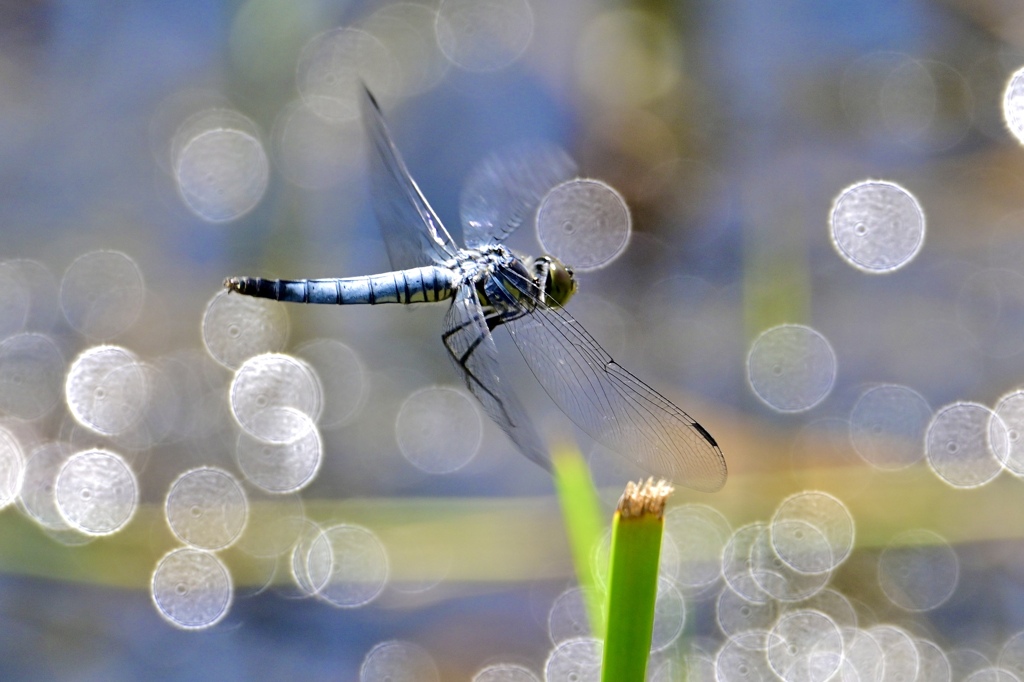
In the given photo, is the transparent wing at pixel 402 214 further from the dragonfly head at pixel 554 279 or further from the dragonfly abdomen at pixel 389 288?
the dragonfly head at pixel 554 279

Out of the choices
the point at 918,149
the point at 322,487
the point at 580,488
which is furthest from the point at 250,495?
the point at 918,149

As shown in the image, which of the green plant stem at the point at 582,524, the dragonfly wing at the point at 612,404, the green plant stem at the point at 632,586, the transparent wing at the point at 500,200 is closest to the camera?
the green plant stem at the point at 632,586

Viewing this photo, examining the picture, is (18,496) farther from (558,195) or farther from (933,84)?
(933,84)

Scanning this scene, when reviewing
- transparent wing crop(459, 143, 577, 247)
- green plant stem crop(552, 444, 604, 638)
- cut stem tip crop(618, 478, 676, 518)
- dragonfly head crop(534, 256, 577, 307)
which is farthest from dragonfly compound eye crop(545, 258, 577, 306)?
cut stem tip crop(618, 478, 676, 518)

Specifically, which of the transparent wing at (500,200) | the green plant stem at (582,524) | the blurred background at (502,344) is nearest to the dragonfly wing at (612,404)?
the green plant stem at (582,524)

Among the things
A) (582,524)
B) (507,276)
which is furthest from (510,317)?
(582,524)

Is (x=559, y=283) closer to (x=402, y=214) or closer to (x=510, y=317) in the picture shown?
(x=510, y=317)
